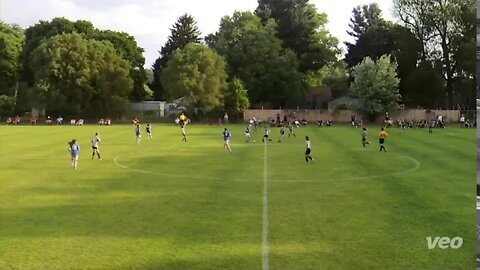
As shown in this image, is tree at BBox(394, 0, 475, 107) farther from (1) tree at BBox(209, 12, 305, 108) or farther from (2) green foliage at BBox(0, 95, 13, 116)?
(2) green foliage at BBox(0, 95, 13, 116)

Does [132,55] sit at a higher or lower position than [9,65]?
higher

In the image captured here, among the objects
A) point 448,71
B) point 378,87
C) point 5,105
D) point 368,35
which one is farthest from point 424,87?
point 5,105

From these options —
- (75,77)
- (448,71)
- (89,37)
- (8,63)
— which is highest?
(89,37)

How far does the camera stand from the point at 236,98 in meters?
61.0

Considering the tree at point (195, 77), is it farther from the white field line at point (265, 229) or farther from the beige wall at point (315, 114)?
the white field line at point (265, 229)

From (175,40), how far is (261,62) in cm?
1977

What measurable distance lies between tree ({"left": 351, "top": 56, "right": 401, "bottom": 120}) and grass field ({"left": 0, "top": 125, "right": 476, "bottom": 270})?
32280 mm

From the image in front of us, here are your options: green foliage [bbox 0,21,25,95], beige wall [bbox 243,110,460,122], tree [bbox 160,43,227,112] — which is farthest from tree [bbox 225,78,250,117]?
green foliage [bbox 0,21,25,95]

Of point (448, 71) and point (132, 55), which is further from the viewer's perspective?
point (132, 55)

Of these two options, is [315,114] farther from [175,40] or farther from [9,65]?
[9,65]

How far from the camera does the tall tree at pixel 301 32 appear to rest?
6638cm

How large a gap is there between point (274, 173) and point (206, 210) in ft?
23.4

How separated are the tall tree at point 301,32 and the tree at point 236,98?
1005 cm

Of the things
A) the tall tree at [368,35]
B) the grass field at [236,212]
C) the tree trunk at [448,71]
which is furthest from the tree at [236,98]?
the grass field at [236,212]
